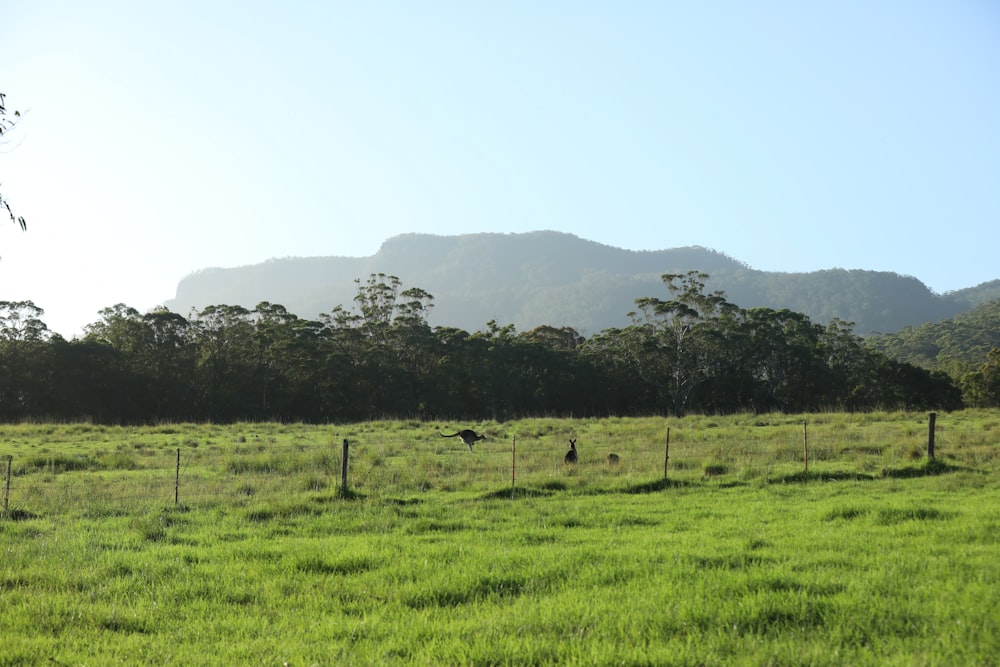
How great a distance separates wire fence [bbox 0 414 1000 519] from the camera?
15688 millimetres

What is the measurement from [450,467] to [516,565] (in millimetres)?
11015

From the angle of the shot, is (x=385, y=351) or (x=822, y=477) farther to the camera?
(x=385, y=351)

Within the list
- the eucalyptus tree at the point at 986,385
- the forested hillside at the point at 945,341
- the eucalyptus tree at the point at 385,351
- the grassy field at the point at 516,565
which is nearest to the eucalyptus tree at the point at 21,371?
the eucalyptus tree at the point at 385,351

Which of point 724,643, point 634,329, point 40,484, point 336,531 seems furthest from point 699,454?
point 634,329

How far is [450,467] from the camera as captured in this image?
65.4 ft

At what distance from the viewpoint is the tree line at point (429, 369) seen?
191 ft

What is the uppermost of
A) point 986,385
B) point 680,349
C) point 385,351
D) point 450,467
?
point 680,349

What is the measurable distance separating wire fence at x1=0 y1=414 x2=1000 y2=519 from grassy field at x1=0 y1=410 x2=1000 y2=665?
0.47 feet

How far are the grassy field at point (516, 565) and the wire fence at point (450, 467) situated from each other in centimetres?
14

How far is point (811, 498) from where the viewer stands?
1461 cm

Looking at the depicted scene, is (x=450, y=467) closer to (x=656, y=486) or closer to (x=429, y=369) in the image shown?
(x=656, y=486)

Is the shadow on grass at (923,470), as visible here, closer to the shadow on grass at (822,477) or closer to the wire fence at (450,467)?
the wire fence at (450,467)

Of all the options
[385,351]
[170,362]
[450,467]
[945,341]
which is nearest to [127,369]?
[170,362]

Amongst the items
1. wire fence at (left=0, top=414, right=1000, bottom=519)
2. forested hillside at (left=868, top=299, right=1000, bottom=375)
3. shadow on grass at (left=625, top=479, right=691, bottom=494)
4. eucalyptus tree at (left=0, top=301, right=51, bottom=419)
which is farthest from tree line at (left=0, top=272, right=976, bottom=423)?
shadow on grass at (left=625, top=479, right=691, bottom=494)
